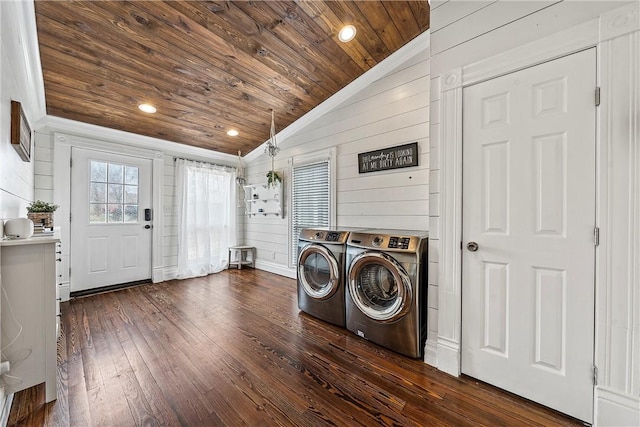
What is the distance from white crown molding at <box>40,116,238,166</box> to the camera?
3.12 m

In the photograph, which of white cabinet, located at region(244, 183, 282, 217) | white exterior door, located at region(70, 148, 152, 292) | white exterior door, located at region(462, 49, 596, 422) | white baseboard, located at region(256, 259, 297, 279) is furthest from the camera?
white cabinet, located at region(244, 183, 282, 217)

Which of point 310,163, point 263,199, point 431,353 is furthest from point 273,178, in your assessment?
point 431,353

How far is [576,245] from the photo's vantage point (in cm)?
136

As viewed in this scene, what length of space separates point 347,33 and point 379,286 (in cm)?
235

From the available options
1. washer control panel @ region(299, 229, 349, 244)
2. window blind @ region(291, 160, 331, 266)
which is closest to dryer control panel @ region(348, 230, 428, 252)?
washer control panel @ region(299, 229, 349, 244)

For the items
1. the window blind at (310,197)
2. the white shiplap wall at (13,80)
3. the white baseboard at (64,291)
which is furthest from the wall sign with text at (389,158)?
the white baseboard at (64,291)

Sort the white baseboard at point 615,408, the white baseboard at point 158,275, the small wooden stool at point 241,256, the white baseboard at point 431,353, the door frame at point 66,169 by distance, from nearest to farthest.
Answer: the white baseboard at point 615,408
the white baseboard at point 431,353
the door frame at point 66,169
the white baseboard at point 158,275
the small wooden stool at point 241,256

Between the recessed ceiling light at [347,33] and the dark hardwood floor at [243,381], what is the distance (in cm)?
280

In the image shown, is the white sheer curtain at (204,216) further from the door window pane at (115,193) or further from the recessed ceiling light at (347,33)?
the recessed ceiling light at (347,33)

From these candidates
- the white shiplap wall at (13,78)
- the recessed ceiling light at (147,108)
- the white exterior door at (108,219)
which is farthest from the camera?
the white exterior door at (108,219)

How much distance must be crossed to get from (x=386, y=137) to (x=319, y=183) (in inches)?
45.9

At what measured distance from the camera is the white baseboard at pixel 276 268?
409cm

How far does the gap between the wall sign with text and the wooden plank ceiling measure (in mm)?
1007

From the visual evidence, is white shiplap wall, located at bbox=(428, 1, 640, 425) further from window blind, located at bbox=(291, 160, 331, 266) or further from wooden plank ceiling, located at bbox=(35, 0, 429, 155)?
window blind, located at bbox=(291, 160, 331, 266)
